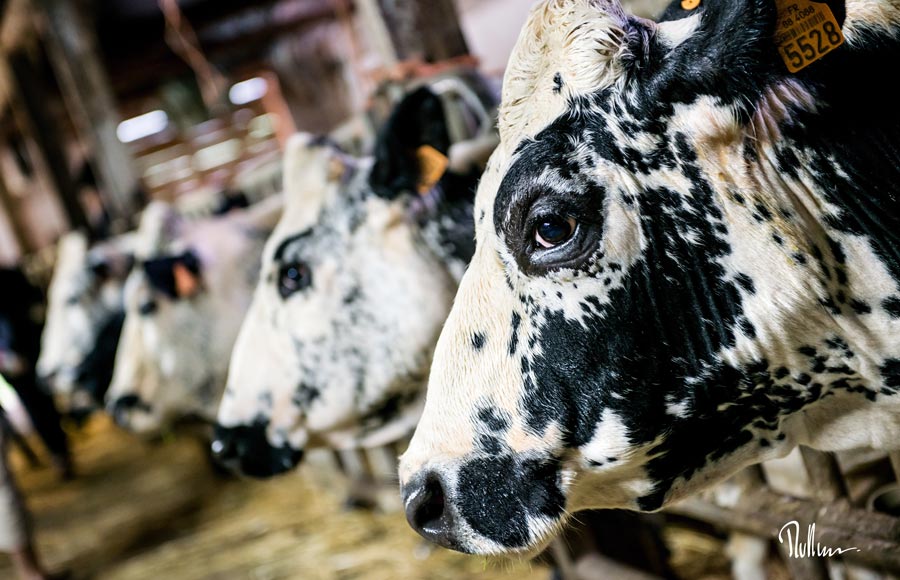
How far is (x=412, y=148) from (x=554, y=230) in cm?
119

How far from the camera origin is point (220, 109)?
9727mm

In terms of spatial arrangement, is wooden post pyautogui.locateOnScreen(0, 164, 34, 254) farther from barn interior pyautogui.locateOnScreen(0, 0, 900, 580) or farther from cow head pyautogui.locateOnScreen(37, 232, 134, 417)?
cow head pyautogui.locateOnScreen(37, 232, 134, 417)

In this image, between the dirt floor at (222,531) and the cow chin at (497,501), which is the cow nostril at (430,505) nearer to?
the cow chin at (497,501)

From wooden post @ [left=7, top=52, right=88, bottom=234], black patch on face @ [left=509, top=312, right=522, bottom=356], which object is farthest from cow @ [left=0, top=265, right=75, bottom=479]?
black patch on face @ [left=509, top=312, right=522, bottom=356]

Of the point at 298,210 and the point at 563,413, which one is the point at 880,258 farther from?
the point at 298,210

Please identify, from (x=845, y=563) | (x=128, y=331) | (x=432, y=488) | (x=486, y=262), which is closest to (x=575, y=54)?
(x=486, y=262)

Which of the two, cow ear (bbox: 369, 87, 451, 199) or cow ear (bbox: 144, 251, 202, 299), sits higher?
cow ear (bbox: 369, 87, 451, 199)

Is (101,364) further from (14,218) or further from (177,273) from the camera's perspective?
(14,218)

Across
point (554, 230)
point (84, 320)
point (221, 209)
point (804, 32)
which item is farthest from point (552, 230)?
point (84, 320)

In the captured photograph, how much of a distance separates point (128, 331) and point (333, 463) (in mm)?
1409

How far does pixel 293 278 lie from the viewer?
2.50m

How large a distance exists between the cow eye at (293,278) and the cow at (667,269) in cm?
119
